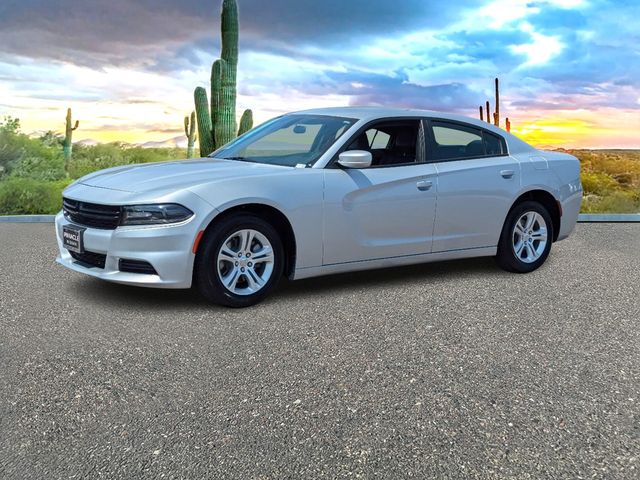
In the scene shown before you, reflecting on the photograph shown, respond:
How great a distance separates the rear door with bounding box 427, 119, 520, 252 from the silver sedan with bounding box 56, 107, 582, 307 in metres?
0.01

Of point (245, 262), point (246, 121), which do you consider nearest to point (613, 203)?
point (246, 121)

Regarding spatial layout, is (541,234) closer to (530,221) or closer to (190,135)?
(530,221)

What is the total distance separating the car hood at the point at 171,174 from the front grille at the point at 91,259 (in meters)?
0.51

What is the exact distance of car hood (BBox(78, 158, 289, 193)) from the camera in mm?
5379

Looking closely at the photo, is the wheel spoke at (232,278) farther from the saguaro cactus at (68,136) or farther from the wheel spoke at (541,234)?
the saguaro cactus at (68,136)

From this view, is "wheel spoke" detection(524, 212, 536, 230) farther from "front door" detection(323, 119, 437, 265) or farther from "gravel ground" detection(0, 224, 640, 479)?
"front door" detection(323, 119, 437, 265)

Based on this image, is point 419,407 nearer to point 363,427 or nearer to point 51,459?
point 363,427

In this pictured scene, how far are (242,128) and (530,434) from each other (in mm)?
11792

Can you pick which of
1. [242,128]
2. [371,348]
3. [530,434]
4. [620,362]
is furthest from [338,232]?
[242,128]

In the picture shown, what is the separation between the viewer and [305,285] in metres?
6.34

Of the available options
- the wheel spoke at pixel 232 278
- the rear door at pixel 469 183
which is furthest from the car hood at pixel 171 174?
the rear door at pixel 469 183

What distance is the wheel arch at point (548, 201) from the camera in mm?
7023

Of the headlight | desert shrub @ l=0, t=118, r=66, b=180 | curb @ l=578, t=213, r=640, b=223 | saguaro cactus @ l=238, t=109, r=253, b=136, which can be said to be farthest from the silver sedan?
desert shrub @ l=0, t=118, r=66, b=180

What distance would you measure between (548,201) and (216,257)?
3.56 m
